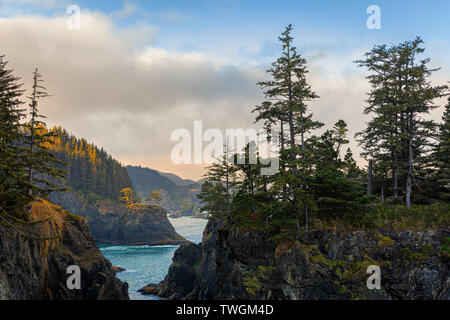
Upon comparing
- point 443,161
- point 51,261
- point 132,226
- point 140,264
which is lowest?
point 140,264

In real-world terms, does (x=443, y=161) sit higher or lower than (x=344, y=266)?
higher

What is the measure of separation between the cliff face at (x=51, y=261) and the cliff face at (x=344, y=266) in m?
13.8

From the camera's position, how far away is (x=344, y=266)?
798 inches

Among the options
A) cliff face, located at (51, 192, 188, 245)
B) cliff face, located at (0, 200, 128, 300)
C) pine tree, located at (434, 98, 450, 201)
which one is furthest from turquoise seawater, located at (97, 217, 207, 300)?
pine tree, located at (434, 98, 450, 201)

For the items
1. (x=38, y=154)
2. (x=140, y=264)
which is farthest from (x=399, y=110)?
(x=140, y=264)

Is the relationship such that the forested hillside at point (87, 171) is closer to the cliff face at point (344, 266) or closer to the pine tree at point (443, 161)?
the cliff face at point (344, 266)

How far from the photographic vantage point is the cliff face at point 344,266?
19.2 metres

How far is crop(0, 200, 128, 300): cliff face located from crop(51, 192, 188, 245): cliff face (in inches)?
3043

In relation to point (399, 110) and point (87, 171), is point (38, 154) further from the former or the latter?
point (87, 171)

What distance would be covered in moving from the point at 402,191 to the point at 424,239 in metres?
10.3

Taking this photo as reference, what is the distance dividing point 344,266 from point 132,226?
3953 inches

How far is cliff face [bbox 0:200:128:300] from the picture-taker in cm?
1948
